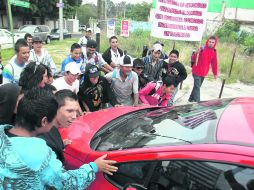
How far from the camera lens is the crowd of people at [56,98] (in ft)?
4.90

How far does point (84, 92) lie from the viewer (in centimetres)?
405

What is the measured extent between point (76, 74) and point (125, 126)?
144 cm

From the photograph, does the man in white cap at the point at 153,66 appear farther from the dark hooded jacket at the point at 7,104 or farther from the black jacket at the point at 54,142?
the dark hooded jacket at the point at 7,104

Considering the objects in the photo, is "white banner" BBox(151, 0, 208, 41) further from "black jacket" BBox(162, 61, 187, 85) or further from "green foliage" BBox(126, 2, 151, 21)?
"green foliage" BBox(126, 2, 151, 21)

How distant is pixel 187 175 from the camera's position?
1721mm

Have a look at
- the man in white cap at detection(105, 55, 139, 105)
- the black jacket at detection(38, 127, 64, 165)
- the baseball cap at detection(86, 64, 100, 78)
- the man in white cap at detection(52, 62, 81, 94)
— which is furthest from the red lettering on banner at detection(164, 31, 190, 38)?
the black jacket at detection(38, 127, 64, 165)

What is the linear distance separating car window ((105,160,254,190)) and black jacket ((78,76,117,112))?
2194mm

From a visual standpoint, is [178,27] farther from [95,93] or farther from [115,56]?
[95,93]

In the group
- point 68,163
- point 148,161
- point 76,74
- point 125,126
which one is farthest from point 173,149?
point 76,74

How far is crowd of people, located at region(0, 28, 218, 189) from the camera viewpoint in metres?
1.49

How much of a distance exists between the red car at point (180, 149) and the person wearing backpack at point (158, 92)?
1539 mm

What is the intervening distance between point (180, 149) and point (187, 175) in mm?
162

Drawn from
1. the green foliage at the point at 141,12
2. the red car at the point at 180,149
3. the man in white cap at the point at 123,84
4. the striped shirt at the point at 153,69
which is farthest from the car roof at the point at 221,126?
Answer: the green foliage at the point at 141,12

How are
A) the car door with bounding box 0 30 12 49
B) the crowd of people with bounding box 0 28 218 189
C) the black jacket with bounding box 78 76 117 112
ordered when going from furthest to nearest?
the car door with bounding box 0 30 12 49, the black jacket with bounding box 78 76 117 112, the crowd of people with bounding box 0 28 218 189
